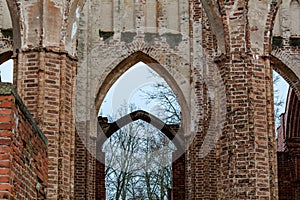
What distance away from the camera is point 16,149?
5.70 metres

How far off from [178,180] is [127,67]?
4568 mm

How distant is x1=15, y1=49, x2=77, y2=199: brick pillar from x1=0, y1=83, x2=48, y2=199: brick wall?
134 inches

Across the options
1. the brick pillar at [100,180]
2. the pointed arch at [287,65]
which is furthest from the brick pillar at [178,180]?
the pointed arch at [287,65]

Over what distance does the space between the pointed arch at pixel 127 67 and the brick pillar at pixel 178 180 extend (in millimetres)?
2973

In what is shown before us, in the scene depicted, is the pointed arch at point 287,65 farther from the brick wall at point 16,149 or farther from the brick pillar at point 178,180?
the brick wall at point 16,149

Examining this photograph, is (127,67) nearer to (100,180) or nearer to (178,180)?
(100,180)

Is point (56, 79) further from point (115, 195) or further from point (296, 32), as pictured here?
point (115, 195)

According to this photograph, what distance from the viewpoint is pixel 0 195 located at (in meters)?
5.31

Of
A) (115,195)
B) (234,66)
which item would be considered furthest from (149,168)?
(234,66)

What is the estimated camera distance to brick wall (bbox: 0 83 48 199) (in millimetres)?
5410

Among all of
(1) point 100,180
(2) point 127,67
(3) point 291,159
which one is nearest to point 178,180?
(1) point 100,180

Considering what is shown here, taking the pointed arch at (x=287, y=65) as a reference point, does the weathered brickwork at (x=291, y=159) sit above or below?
below

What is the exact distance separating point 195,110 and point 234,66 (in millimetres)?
7302

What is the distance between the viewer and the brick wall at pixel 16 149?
5.41 m
